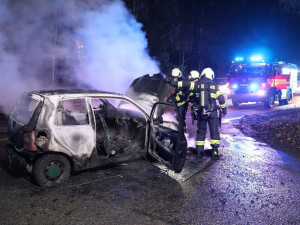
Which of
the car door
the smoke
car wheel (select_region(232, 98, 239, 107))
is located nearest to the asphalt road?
the car door

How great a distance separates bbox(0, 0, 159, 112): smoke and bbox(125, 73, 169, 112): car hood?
3.45 metres

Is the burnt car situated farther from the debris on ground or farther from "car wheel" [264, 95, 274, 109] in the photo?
"car wheel" [264, 95, 274, 109]

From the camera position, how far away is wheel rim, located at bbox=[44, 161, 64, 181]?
383 centimetres

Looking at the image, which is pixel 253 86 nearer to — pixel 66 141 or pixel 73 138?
pixel 73 138

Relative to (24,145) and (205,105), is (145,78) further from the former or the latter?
(24,145)

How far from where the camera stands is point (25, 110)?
4.14 metres

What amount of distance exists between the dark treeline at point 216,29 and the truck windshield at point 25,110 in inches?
564

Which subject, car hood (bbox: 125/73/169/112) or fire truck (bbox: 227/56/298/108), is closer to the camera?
car hood (bbox: 125/73/169/112)

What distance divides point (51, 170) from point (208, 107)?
336cm

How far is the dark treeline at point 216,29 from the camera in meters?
19.0

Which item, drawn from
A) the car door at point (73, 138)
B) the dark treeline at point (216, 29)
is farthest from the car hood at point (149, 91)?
the dark treeline at point (216, 29)

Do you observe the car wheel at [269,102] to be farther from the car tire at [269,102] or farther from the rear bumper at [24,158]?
the rear bumper at [24,158]

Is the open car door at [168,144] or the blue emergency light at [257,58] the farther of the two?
the blue emergency light at [257,58]

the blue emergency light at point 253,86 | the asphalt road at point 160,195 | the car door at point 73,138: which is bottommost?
the asphalt road at point 160,195
